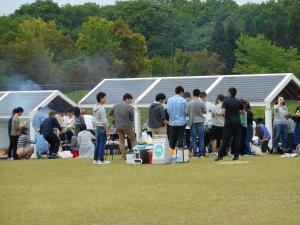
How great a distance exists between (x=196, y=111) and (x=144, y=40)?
260ft

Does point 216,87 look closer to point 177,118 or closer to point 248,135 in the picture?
point 248,135

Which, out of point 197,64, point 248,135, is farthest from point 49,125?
point 197,64

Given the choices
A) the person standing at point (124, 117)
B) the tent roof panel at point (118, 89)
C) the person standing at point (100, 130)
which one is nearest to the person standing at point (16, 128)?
the person standing at point (124, 117)

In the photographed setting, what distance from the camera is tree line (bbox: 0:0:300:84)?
83.6 meters

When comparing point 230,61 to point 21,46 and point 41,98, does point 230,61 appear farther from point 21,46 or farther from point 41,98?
point 41,98

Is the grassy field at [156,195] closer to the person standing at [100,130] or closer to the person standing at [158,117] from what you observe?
the person standing at [100,130]

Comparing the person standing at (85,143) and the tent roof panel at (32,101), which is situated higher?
the tent roof panel at (32,101)

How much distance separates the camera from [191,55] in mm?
102000

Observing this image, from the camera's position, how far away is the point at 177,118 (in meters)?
25.8

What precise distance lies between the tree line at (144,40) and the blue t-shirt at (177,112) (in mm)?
36617

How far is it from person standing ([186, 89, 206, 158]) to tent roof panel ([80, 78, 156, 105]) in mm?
10052

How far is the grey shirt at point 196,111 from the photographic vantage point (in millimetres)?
26656

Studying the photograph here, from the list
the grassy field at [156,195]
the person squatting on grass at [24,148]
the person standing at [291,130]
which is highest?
the person standing at [291,130]

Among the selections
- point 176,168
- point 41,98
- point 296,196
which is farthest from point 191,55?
point 296,196
